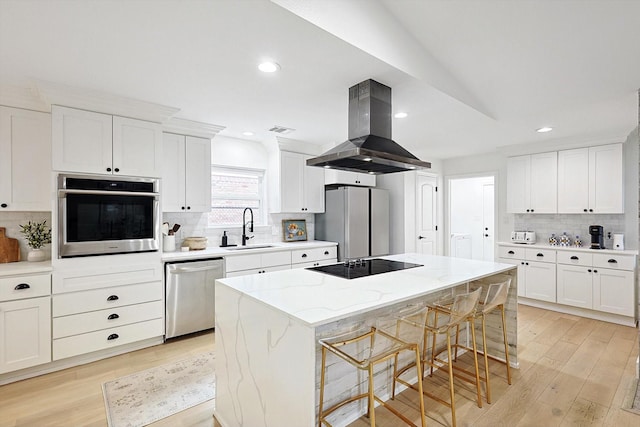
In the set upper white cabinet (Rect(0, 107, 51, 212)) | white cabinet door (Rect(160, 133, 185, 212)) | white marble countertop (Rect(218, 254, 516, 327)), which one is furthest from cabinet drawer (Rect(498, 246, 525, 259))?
upper white cabinet (Rect(0, 107, 51, 212))

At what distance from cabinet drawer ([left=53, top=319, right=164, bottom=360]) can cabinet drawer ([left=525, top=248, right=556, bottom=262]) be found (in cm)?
488

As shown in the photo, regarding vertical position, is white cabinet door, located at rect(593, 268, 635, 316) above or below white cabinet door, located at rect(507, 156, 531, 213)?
below

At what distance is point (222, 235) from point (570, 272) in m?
4.68

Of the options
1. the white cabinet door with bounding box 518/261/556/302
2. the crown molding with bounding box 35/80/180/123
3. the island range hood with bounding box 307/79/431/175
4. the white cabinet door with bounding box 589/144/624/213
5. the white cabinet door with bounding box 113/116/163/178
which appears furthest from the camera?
the white cabinet door with bounding box 518/261/556/302

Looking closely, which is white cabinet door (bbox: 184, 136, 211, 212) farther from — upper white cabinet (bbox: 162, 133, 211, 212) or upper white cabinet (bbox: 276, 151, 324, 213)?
upper white cabinet (bbox: 276, 151, 324, 213)

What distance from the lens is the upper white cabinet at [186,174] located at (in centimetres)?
356

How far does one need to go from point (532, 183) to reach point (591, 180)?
0.68 m

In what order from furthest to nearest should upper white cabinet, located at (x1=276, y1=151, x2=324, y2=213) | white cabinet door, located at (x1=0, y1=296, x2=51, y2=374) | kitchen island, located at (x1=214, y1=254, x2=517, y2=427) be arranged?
upper white cabinet, located at (x1=276, y1=151, x2=324, y2=213) < white cabinet door, located at (x1=0, y1=296, x2=51, y2=374) < kitchen island, located at (x1=214, y1=254, x2=517, y2=427)

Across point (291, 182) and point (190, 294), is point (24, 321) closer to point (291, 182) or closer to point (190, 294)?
point (190, 294)

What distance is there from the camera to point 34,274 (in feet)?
8.48

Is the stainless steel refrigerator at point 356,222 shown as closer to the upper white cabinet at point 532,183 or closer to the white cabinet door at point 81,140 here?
the upper white cabinet at point 532,183

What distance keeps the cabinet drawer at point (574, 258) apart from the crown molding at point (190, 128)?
4.78 m

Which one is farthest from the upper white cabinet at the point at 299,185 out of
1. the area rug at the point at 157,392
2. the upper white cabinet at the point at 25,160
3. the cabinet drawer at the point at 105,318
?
the upper white cabinet at the point at 25,160

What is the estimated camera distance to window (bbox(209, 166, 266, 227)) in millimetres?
4254
